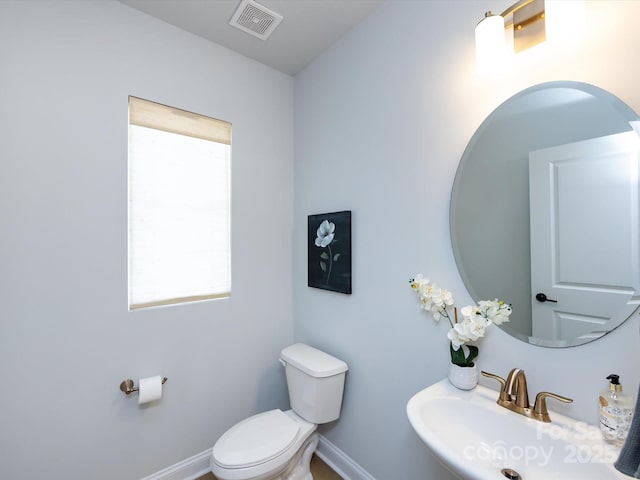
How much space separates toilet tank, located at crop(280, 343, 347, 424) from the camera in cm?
163

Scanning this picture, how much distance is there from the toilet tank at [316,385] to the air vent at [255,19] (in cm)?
196

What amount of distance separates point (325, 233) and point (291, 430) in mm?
1116

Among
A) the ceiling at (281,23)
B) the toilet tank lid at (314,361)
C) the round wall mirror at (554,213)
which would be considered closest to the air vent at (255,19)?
the ceiling at (281,23)

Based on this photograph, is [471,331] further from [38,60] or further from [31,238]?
[38,60]

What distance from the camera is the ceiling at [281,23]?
155 cm

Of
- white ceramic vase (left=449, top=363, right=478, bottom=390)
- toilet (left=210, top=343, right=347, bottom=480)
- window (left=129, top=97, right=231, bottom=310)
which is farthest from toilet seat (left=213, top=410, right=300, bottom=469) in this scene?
white ceramic vase (left=449, top=363, right=478, bottom=390)

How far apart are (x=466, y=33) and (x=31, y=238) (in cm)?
210

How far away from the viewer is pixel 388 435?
1511 millimetres

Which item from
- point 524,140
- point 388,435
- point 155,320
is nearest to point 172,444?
point 155,320

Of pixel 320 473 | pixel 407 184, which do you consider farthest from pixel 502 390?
pixel 320 473

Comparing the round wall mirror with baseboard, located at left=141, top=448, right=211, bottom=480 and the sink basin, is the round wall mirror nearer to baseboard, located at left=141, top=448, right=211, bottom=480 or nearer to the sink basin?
the sink basin

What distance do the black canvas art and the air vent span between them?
3.73 ft

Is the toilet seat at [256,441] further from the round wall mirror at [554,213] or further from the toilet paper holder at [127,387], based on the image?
the round wall mirror at [554,213]

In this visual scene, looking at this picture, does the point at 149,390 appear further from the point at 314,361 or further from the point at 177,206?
the point at 177,206
